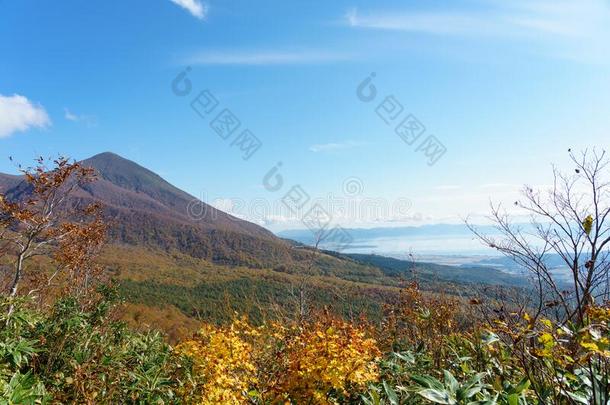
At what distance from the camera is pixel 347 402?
3170 mm

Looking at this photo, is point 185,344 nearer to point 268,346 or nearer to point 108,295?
point 268,346

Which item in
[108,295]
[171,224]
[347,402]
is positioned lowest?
[347,402]

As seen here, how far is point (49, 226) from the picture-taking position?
6465mm

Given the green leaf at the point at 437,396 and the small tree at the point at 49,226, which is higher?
the small tree at the point at 49,226

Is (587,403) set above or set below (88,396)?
above

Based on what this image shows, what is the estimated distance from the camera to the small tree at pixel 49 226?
5.91 meters

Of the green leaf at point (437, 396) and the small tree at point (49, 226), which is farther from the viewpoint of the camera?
the small tree at point (49, 226)

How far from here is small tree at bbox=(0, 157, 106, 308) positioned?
5906mm

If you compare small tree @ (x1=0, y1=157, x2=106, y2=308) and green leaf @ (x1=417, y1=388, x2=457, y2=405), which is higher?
small tree @ (x1=0, y1=157, x2=106, y2=308)

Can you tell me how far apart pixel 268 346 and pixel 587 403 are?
334cm

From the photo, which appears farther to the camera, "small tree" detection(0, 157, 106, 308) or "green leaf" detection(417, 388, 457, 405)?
"small tree" detection(0, 157, 106, 308)

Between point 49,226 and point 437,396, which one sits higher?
point 49,226

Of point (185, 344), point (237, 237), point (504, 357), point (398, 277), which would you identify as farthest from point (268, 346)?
point (237, 237)

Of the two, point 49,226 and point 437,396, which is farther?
point 49,226
